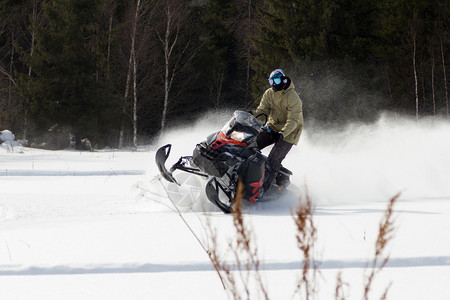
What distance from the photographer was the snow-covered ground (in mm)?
3053

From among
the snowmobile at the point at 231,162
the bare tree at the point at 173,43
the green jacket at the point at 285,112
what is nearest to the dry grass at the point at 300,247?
the snowmobile at the point at 231,162

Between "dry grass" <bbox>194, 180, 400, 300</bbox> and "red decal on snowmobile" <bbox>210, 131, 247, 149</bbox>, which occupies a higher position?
"dry grass" <bbox>194, 180, 400, 300</bbox>

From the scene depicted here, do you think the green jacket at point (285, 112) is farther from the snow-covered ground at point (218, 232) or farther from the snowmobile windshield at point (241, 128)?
the snow-covered ground at point (218, 232)

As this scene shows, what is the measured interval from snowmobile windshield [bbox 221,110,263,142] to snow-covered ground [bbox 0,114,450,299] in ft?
2.62

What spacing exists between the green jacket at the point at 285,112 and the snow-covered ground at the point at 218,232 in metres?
0.87

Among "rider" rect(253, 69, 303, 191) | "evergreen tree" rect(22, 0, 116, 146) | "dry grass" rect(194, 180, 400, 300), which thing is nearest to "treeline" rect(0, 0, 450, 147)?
"evergreen tree" rect(22, 0, 116, 146)

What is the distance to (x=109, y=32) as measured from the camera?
2573 centimetres

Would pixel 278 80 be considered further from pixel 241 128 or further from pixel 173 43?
pixel 173 43

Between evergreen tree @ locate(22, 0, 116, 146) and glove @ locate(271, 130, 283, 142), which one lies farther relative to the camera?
evergreen tree @ locate(22, 0, 116, 146)

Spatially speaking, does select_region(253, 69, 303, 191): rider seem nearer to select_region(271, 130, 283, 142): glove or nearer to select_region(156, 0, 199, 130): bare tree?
select_region(271, 130, 283, 142): glove

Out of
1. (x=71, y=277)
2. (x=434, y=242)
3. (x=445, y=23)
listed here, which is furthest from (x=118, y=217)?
(x=445, y=23)

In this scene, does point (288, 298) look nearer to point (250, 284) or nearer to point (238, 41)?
point (250, 284)

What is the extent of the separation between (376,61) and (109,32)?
1324 cm

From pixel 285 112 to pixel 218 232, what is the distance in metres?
2.45
